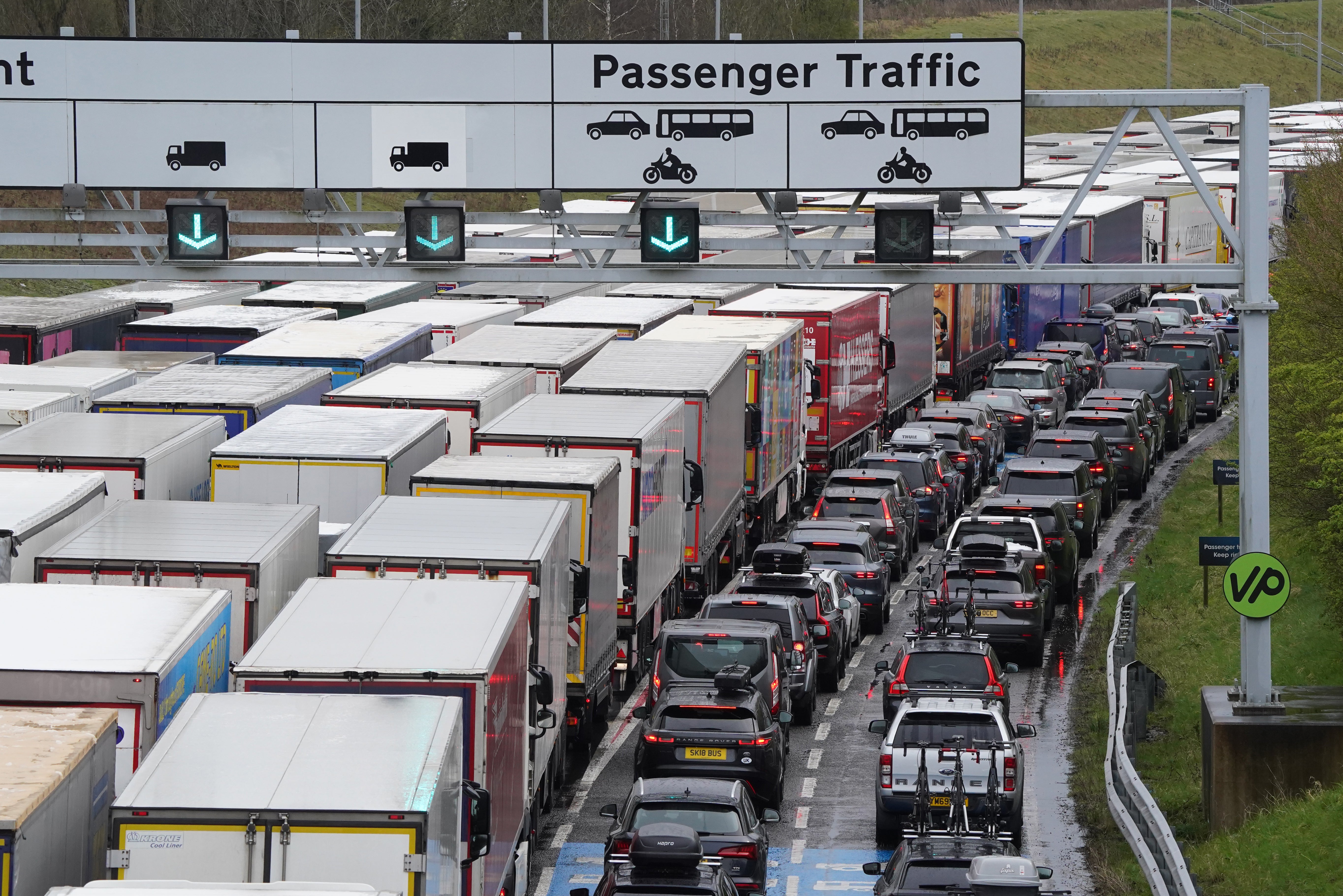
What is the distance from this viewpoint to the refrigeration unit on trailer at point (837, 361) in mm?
37531

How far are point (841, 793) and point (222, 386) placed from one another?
9.73m

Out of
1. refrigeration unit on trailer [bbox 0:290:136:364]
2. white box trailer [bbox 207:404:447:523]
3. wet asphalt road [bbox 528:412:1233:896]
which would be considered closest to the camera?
wet asphalt road [bbox 528:412:1233:896]

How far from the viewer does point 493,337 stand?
3288 cm

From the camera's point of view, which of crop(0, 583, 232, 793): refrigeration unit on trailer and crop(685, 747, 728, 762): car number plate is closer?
crop(0, 583, 232, 793): refrigeration unit on trailer

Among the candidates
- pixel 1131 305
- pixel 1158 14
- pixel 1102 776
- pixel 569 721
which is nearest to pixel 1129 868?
pixel 1102 776

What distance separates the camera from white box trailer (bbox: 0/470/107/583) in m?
18.2

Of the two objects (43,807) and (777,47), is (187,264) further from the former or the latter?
(43,807)

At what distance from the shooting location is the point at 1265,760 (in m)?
20.1

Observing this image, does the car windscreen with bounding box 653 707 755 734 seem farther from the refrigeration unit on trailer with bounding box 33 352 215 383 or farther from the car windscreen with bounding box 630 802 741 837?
the refrigeration unit on trailer with bounding box 33 352 215 383

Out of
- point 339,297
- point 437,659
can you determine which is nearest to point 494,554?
point 437,659

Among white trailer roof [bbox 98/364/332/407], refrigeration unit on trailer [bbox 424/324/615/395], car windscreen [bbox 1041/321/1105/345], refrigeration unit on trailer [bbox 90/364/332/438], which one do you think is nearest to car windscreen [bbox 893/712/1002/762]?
refrigeration unit on trailer [bbox 90/364/332/438]

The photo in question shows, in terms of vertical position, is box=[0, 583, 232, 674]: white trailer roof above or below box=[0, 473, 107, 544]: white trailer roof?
below

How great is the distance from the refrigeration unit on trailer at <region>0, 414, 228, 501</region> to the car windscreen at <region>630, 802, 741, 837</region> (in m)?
6.41

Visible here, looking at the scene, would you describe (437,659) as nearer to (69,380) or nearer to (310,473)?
(310,473)
